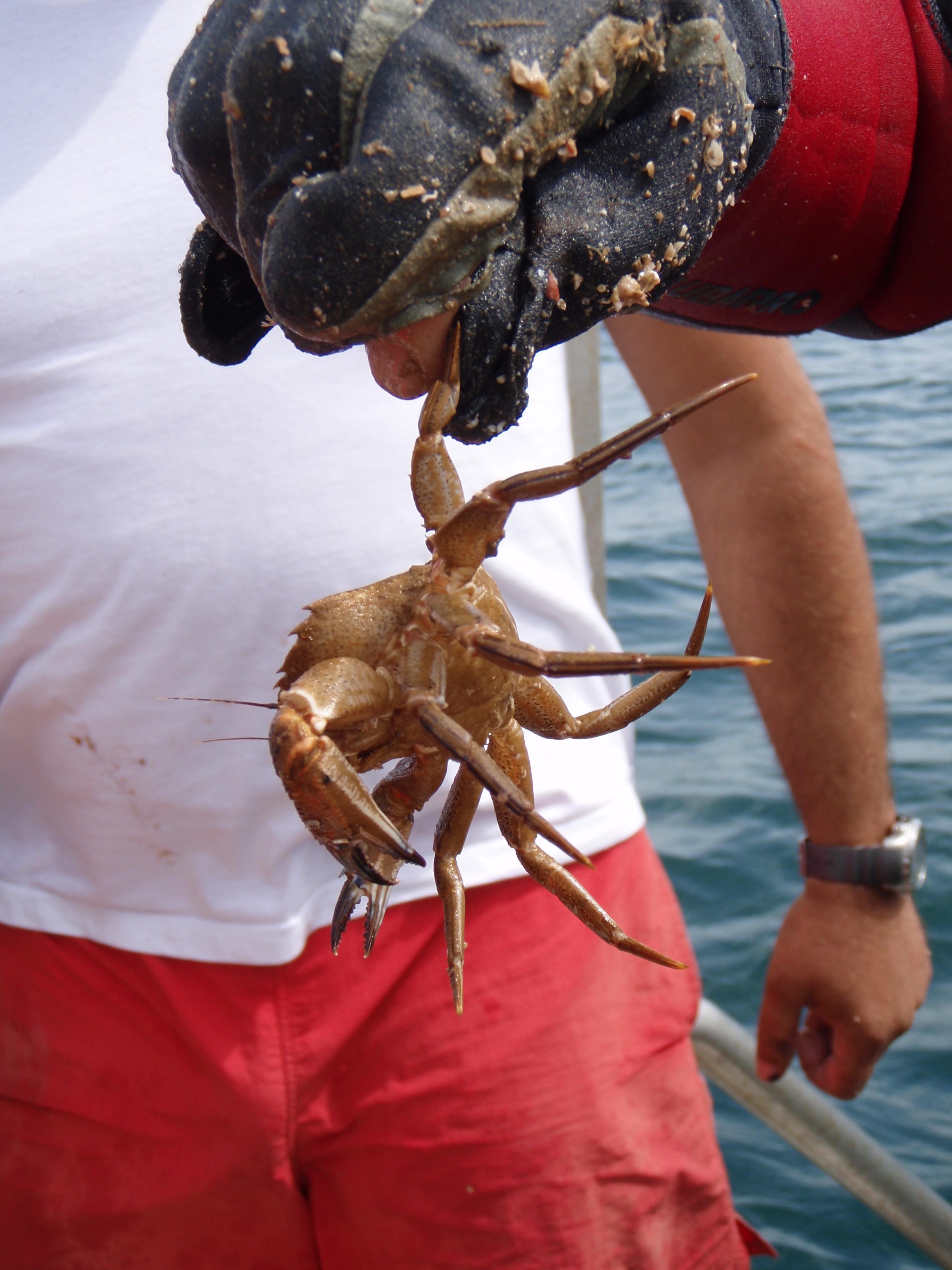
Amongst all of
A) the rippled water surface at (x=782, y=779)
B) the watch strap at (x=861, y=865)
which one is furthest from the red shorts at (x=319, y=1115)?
the rippled water surface at (x=782, y=779)

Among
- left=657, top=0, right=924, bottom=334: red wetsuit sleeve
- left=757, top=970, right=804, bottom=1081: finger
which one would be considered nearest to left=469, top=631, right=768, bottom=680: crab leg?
left=657, top=0, right=924, bottom=334: red wetsuit sleeve

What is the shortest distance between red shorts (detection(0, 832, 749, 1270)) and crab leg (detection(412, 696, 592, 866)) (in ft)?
2.84

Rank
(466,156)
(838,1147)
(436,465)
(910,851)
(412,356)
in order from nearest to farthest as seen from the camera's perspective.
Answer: (466,156) → (412,356) → (436,465) → (910,851) → (838,1147)

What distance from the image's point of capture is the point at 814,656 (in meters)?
2.34

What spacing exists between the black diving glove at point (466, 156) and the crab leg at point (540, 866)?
1.58 ft

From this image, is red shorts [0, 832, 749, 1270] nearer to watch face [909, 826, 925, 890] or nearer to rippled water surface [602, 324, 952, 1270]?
watch face [909, 826, 925, 890]

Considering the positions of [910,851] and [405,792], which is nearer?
[405,792]

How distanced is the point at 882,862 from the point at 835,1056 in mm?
418

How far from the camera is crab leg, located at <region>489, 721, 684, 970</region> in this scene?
133cm

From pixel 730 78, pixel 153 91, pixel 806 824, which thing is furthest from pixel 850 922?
pixel 153 91

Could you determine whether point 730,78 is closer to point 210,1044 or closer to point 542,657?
point 542,657

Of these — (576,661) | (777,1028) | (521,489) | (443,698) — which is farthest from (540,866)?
(777,1028)

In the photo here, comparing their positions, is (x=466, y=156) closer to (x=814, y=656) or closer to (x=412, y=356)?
(x=412, y=356)

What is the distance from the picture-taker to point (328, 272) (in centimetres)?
97
